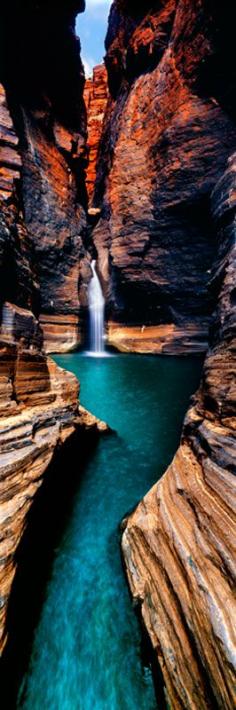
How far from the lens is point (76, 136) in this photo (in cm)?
2133

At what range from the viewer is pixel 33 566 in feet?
11.3

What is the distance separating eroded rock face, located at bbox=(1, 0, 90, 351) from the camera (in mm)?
15930

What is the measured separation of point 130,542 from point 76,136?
2694 centimetres

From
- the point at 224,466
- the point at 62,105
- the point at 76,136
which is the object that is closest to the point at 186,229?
the point at 76,136

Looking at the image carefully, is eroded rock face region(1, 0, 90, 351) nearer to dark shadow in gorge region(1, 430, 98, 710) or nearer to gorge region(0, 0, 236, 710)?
gorge region(0, 0, 236, 710)

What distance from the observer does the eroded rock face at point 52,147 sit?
15.9 metres

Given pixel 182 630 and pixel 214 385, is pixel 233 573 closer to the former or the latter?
pixel 182 630

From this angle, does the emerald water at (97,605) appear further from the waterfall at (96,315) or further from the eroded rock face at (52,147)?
the waterfall at (96,315)

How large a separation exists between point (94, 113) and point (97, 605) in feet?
145

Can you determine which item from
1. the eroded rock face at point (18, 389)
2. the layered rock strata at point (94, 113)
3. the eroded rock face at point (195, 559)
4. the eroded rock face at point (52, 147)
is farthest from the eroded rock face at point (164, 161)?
the eroded rock face at point (195, 559)

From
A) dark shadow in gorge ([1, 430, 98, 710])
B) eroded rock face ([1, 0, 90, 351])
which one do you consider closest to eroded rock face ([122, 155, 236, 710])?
dark shadow in gorge ([1, 430, 98, 710])

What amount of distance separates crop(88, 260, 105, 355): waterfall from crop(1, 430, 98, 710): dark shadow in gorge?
61.0ft

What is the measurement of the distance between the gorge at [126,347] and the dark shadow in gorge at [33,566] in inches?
2.9

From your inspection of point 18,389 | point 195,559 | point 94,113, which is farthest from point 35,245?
point 94,113
